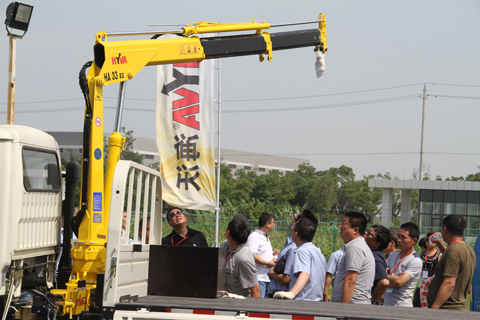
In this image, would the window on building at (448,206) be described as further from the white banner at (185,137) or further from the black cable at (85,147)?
the black cable at (85,147)

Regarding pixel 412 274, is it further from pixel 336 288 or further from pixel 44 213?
pixel 44 213

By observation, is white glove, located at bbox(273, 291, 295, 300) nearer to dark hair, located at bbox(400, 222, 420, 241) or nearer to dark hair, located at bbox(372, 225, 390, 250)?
dark hair, located at bbox(372, 225, 390, 250)

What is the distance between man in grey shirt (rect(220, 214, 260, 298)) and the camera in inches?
219

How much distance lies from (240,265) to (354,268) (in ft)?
3.84

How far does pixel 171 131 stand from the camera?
39.0 ft

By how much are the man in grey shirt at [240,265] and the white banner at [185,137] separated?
234 inches

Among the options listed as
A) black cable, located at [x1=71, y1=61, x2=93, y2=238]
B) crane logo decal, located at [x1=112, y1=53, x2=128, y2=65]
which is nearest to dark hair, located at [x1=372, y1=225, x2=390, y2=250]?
black cable, located at [x1=71, y1=61, x2=93, y2=238]

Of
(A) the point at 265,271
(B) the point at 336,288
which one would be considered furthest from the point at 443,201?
(B) the point at 336,288

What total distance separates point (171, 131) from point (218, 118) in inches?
115

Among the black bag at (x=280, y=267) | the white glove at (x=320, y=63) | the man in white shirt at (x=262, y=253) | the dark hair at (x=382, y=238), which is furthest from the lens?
the white glove at (x=320, y=63)

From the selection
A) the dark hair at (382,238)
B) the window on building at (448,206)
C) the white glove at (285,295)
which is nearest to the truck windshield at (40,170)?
the white glove at (285,295)

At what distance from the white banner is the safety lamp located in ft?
10.2

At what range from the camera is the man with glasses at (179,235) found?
7246 mm

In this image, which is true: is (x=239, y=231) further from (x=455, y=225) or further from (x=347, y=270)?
(x=455, y=225)
